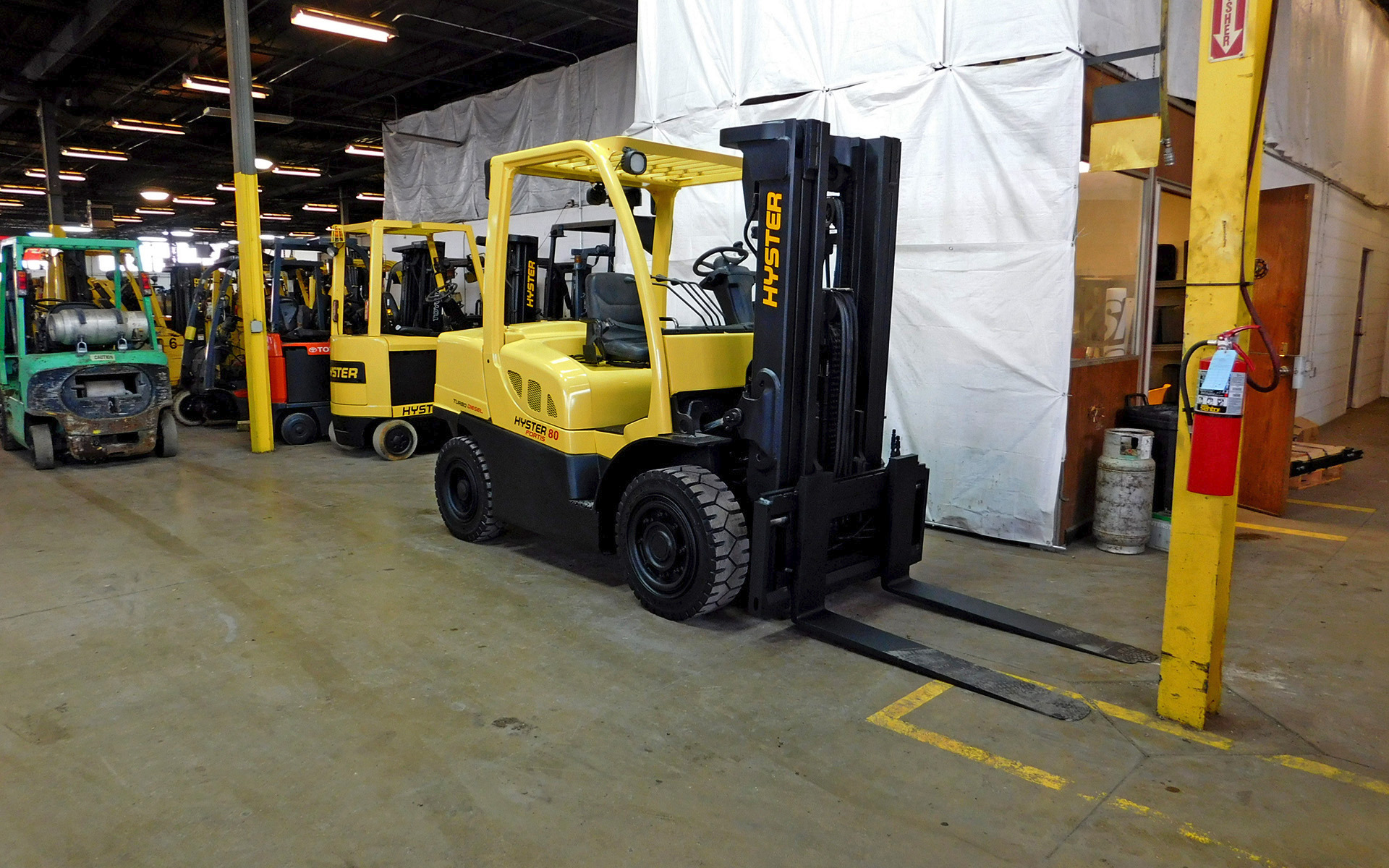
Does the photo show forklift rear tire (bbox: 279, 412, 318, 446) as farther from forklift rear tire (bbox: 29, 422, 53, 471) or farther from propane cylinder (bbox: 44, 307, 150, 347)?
forklift rear tire (bbox: 29, 422, 53, 471)

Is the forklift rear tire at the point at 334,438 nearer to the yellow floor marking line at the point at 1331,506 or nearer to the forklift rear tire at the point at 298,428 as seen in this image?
the forklift rear tire at the point at 298,428

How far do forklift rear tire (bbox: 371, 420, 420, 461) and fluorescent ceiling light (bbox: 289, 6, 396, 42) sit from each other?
5440 millimetres

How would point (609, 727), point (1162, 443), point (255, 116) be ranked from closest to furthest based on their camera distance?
1. point (609, 727)
2. point (1162, 443)
3. point (255, 116)

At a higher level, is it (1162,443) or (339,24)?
(339,24)

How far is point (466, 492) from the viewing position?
593cm

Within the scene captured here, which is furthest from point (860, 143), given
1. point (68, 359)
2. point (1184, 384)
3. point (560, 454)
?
point (68, 359)

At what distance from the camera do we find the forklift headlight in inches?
164

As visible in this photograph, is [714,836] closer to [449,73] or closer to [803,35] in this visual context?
[803,35]

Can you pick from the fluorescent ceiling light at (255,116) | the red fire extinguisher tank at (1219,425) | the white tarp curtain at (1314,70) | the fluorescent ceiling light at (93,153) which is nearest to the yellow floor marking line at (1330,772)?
the red fire extinguisher tank at (1219,425)

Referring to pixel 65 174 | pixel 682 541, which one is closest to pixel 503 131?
pixel 682 541

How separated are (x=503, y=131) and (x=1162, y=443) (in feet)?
38.3

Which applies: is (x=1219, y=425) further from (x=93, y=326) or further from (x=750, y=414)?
(x=93, y=326)

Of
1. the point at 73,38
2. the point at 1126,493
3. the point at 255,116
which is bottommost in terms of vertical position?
the point at 1126,493

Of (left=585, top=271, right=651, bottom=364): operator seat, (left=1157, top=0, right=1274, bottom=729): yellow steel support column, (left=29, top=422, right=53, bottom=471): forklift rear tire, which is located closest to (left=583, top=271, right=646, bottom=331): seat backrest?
(left=585, top=271, right=651, bottom=364): operator seat
